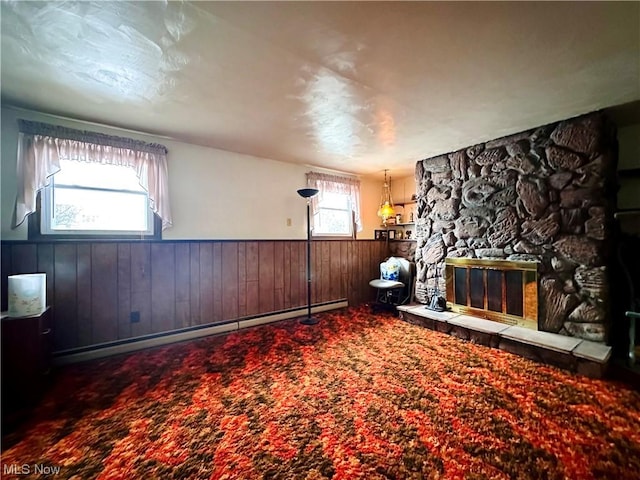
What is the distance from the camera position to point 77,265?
103 inches

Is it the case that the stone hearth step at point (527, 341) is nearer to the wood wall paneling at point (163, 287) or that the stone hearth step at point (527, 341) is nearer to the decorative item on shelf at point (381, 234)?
the decorative item on shelf at point (381, 234)

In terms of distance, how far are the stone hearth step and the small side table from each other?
386cm

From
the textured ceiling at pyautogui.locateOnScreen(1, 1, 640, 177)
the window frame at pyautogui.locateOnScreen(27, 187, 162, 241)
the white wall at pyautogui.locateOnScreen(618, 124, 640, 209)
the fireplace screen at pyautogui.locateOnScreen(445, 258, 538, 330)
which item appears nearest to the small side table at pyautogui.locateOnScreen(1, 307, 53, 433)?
the window frame at pyautogui.locateOnScreen(27, 187, 162, 241)

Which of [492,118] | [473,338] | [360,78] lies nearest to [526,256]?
[473,338]

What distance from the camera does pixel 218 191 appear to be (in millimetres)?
3488

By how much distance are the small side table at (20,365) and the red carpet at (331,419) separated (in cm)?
14

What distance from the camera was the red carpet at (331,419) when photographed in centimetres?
137

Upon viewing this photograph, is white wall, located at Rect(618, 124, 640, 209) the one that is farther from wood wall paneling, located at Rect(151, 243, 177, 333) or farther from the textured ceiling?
wood wall paneling, located at Rect(151, 243, 177, 333)

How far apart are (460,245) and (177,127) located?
12.4 feet

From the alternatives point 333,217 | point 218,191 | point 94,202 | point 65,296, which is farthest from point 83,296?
point 333,217

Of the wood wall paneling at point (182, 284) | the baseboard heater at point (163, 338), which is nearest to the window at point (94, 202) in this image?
the wood wall paneling at point (182, 284)

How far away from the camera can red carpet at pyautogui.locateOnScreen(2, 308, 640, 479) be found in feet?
4.50

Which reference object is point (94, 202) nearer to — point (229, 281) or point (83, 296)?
point (83, 296)

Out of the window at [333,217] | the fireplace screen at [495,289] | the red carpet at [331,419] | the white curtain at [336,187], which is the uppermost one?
the white curtain at [336,187]
